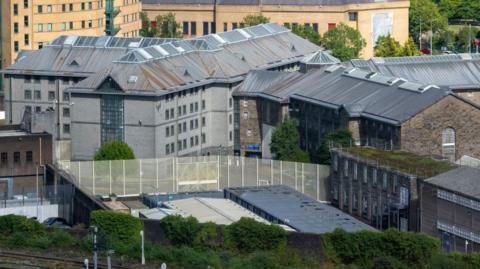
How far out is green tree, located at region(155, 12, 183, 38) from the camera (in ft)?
534

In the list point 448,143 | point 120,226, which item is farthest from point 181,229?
point 448,143

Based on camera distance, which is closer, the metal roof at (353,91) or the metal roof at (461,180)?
the metal roof at (461,180)

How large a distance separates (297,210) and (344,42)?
58.4 metres

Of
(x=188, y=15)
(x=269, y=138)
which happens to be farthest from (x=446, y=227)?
(x=188, y=15)

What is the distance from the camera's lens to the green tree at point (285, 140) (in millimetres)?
118938

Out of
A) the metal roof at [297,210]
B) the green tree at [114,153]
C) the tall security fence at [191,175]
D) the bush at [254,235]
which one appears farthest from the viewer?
the green tree at [114,153]

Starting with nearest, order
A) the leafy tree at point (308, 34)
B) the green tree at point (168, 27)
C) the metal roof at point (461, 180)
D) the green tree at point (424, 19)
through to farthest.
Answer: the metal roof at point (461, 180), the leafy tree at point (308, 34), the green tree at point (168, 27), the green tree at point (424, 19)

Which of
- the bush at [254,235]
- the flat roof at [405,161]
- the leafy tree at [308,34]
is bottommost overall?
the bush at [254,235]

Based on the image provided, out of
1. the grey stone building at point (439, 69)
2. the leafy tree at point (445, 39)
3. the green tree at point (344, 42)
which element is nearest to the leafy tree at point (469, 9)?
the leafy tree at point (445, 39)

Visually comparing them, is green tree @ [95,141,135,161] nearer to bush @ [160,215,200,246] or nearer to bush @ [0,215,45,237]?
bush @ [0,215,45,237]

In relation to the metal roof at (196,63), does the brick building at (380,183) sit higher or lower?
lower

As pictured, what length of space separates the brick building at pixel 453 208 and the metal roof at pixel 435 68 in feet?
100

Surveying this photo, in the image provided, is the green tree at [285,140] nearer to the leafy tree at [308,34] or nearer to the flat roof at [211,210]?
the flat roof at [211,210]

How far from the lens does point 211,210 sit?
99.9 meters
